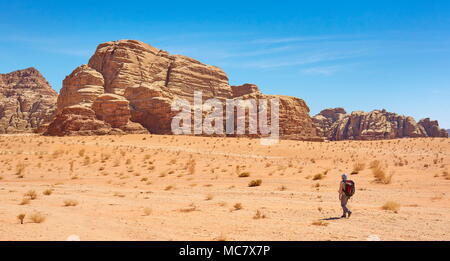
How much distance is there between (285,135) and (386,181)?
36296 mm

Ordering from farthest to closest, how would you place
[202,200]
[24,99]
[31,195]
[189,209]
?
[24,99], [202,200], [31,195], [189,209]

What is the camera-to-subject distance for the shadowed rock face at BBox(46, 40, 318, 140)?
45156 mm

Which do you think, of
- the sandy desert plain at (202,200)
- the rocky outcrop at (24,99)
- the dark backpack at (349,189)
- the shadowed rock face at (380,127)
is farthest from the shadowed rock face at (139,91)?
the dark backpack at (349,189)

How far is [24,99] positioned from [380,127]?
105240 mm

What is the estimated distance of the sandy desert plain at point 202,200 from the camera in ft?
26.7

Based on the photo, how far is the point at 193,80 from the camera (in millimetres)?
70375

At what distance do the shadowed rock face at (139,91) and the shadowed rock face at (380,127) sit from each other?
32.6 meters

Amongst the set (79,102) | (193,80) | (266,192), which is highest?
(193,80)

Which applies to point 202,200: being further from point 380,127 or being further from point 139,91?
point 380,127

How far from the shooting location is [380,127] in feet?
308

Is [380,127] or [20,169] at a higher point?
[380,127]

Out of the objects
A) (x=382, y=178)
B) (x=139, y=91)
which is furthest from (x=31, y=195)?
(x=139, y=91)

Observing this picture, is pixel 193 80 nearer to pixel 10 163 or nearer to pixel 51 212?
pixel 10 163

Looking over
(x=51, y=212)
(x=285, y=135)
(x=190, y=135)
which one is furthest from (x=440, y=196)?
(x=285, y=135)
